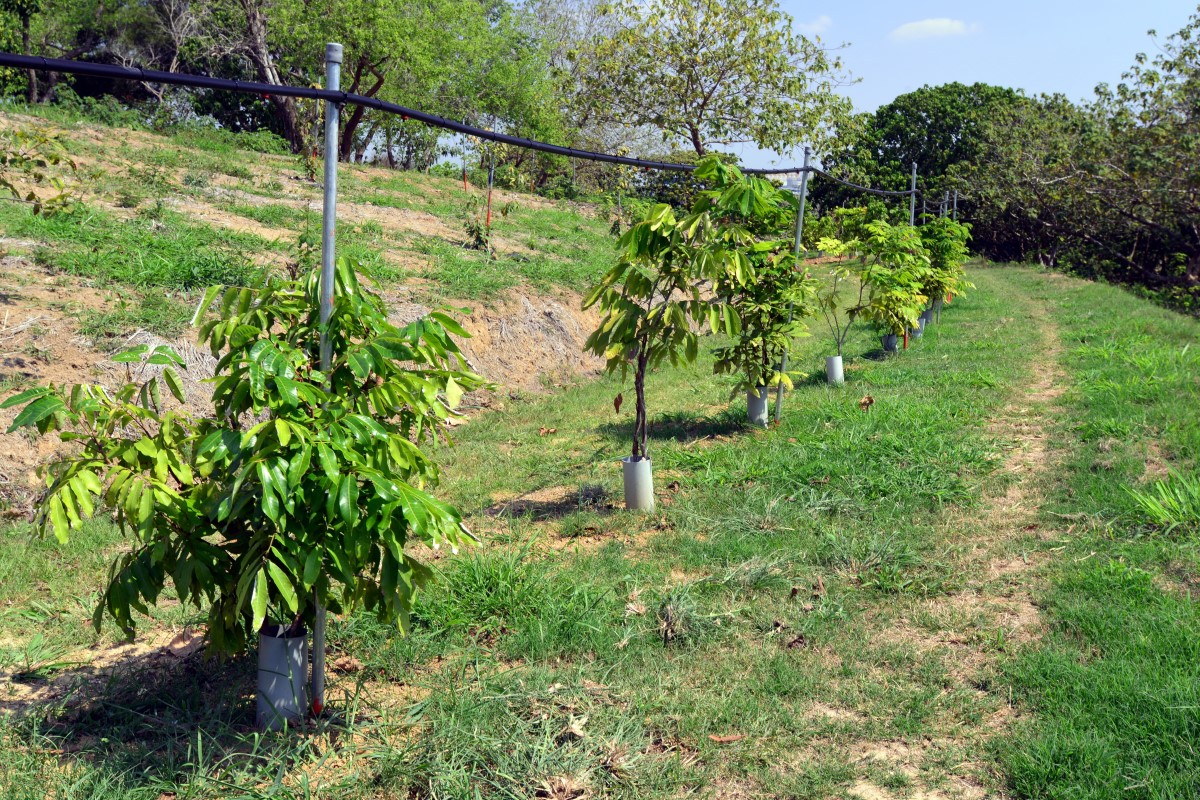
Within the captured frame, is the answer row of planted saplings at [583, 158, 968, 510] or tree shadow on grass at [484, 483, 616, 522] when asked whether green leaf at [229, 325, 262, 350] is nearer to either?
row of planted saplings at [583, 158, 968, 510]

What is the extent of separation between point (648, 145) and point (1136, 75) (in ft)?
51.6

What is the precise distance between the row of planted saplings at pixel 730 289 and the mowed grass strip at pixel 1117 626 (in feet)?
8.00

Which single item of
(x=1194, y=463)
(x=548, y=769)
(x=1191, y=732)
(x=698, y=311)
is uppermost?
(x=698, y=311)

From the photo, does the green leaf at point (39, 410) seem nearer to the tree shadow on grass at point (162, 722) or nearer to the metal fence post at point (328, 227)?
the metal fence post at point (328, 227)

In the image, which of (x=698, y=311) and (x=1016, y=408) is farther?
(x=1016, y=408)

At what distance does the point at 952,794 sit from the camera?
3121 millimetres

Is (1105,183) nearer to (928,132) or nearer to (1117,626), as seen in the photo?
(928,132)

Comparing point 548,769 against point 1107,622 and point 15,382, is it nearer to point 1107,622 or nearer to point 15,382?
point 1107,622

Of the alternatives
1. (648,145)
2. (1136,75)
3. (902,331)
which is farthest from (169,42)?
(1136,75)

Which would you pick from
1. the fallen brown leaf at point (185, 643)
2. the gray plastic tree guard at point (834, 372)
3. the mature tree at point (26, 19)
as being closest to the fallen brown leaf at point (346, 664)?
the fallen brown leaf at point (185, 643)

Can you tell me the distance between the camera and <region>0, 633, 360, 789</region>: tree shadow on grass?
3129mm

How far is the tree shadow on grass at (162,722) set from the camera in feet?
10.3

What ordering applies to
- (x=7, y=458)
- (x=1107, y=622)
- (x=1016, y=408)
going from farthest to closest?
(x=1016, y=408) < (x=7, y=458) < (x=1107, y=622)

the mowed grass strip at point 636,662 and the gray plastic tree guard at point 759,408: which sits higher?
the gray plastic tree guard at point 759,408
